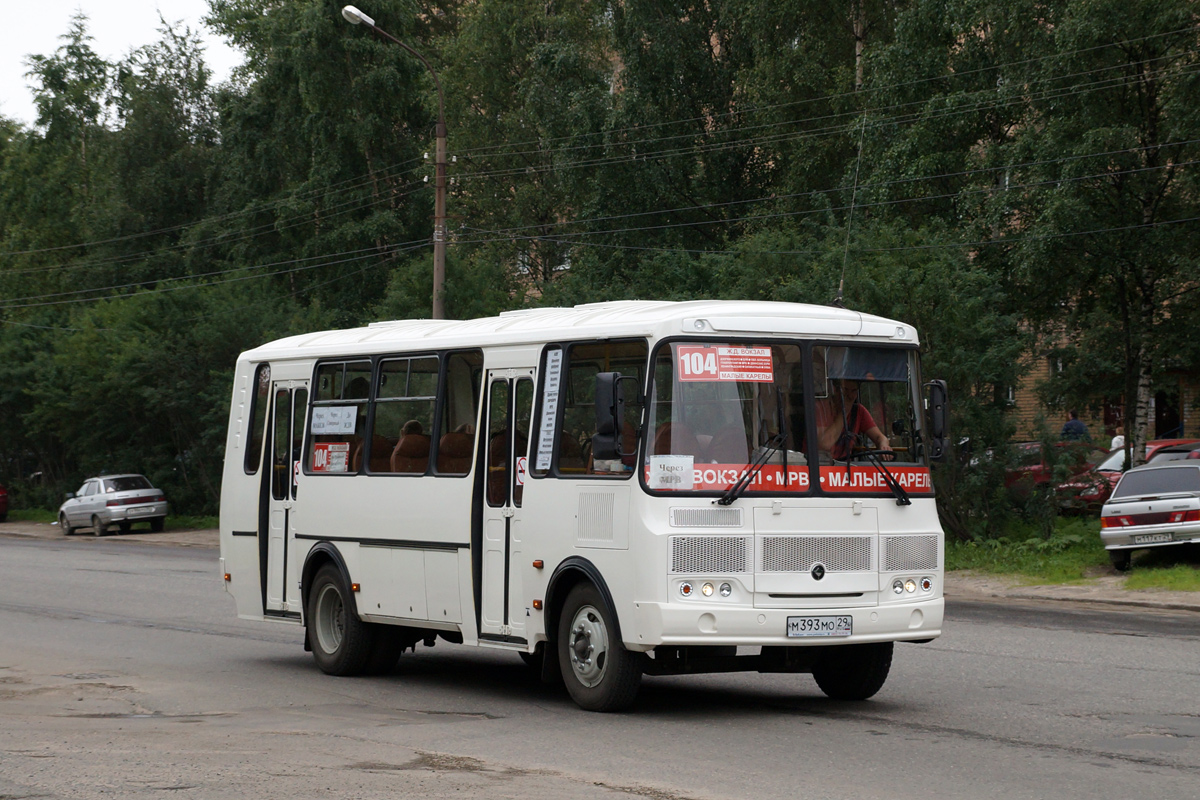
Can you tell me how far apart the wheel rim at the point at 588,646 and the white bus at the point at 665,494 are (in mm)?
15

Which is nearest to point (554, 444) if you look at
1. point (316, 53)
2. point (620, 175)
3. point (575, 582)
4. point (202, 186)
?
point (575, 582)

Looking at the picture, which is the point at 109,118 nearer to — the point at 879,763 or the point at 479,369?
the point at 479,369

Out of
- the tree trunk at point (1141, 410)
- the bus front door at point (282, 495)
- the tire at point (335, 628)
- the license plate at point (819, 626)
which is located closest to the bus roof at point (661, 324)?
the bus front door at point (282, 495)

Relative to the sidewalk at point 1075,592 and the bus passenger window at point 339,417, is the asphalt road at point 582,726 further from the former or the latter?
the sidewalk at point 1075,592

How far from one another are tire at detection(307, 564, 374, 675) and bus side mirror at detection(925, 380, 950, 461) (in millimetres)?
4877

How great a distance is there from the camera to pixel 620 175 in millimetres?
42750

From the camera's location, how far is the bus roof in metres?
10.0

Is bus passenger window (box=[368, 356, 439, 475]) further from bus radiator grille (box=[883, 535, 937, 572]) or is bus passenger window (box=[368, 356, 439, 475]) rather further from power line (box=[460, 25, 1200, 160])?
power line (box=[460, 25, 1200, 160])

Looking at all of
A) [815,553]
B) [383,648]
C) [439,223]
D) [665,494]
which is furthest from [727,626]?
[439,223]

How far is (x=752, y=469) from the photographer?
984 cm

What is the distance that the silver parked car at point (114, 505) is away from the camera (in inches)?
1613

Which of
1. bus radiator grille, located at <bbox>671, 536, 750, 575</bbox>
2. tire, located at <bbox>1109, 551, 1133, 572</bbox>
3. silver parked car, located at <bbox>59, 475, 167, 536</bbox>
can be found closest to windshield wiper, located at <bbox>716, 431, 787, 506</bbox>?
bus radiator grille, located at <bbox>671, 536, 750, 575</bbox>

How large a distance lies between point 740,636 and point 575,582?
51.6 inches

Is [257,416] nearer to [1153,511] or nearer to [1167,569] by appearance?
[1153,511]
